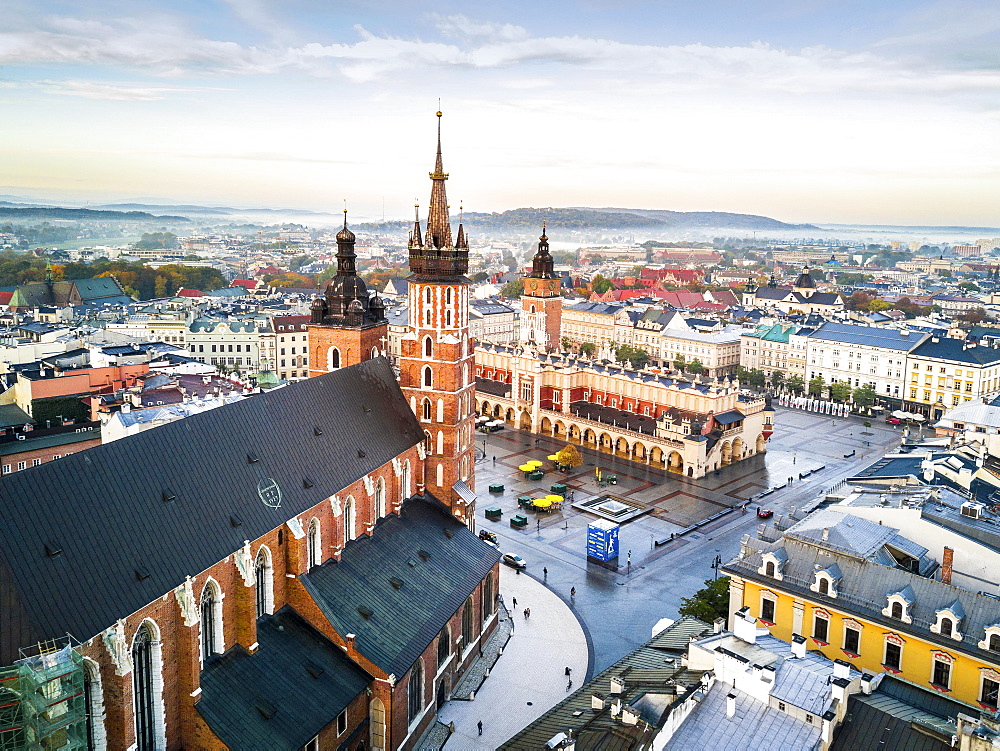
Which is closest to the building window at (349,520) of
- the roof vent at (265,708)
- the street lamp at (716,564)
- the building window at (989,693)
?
the roof vent at (265,708)

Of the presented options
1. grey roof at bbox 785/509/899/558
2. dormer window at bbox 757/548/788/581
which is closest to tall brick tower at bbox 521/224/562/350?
grey roof at bbox 785/509/899/558

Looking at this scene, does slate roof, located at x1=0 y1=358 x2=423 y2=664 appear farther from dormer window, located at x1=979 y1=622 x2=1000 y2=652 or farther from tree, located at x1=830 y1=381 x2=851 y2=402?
tree, located at x1=830 y1=381 x2=851 y2=402

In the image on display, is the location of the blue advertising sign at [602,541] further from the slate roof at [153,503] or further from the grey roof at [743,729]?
the grey roof at [743,729]

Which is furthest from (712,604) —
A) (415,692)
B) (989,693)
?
(415,692)

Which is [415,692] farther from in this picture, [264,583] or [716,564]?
[716,564]

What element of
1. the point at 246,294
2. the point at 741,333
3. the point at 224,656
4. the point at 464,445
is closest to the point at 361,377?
the point at 464,445

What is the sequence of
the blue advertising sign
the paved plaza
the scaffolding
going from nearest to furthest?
the scaffolding, the paved plaza, the blue advertising sign
